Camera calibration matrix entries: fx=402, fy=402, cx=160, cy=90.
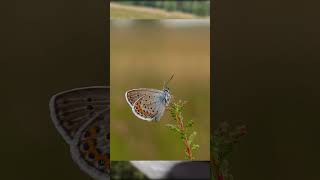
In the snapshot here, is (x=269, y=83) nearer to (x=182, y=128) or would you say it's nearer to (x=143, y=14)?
(x=182, y=128)

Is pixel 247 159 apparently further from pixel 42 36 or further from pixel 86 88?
pixel 42 36

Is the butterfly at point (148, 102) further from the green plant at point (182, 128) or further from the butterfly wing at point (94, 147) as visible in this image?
the butterfly wing at point (94, 147)

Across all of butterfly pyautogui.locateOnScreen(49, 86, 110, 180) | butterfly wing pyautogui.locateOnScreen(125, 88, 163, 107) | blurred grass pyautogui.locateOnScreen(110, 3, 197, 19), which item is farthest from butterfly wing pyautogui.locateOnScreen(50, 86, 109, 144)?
blurred grass pyautogui.locateOnScreen(110, 3, 197, 19)

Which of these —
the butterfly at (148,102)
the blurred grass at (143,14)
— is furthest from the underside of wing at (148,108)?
the blurred grass at (143,14)

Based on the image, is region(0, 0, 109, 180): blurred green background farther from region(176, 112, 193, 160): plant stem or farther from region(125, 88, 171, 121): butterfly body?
region(176, 112, 193, 160): plant stem

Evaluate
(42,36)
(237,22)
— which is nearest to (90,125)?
(42,36)

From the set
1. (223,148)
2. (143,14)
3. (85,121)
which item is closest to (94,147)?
(85,121)
